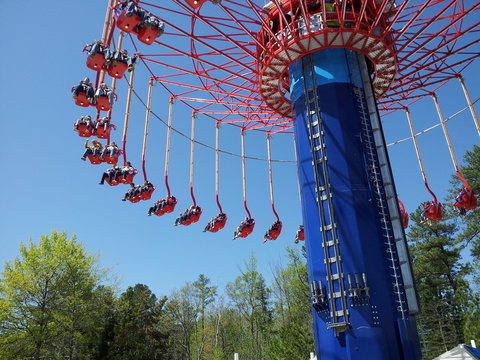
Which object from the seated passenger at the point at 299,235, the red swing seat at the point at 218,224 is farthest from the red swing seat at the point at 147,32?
the seated passenger at the point at 299,235

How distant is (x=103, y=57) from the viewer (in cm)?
1323

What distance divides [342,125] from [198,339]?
170 feet

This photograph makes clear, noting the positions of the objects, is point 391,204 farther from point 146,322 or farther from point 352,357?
point 146,322

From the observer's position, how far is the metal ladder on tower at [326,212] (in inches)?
568

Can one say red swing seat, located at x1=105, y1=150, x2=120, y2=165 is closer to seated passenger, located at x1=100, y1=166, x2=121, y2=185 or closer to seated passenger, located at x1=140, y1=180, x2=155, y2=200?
seated passenger, located at x1=100, y1=166, x2=121, y2=185

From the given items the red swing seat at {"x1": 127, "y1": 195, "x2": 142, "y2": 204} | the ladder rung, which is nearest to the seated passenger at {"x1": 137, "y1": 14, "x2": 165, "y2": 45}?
the red swing seat at {"x1": 127, "y1": 195, "x2": 142, "y2": 204}

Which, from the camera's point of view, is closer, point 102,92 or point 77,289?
point 102,92

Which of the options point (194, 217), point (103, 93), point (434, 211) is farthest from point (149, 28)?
point (434, 211)

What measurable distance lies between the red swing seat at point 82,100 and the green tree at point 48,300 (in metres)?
20.7

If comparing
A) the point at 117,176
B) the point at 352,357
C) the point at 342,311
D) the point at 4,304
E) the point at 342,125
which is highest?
the point at 342,125

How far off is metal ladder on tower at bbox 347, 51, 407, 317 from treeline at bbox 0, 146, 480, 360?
18.0ft

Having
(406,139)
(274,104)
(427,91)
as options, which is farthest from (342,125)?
(406,139)

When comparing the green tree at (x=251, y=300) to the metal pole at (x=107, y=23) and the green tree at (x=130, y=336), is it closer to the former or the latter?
the green tree at (x=130, y=336)

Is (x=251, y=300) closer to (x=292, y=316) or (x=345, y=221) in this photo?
(x=292, y=316)
